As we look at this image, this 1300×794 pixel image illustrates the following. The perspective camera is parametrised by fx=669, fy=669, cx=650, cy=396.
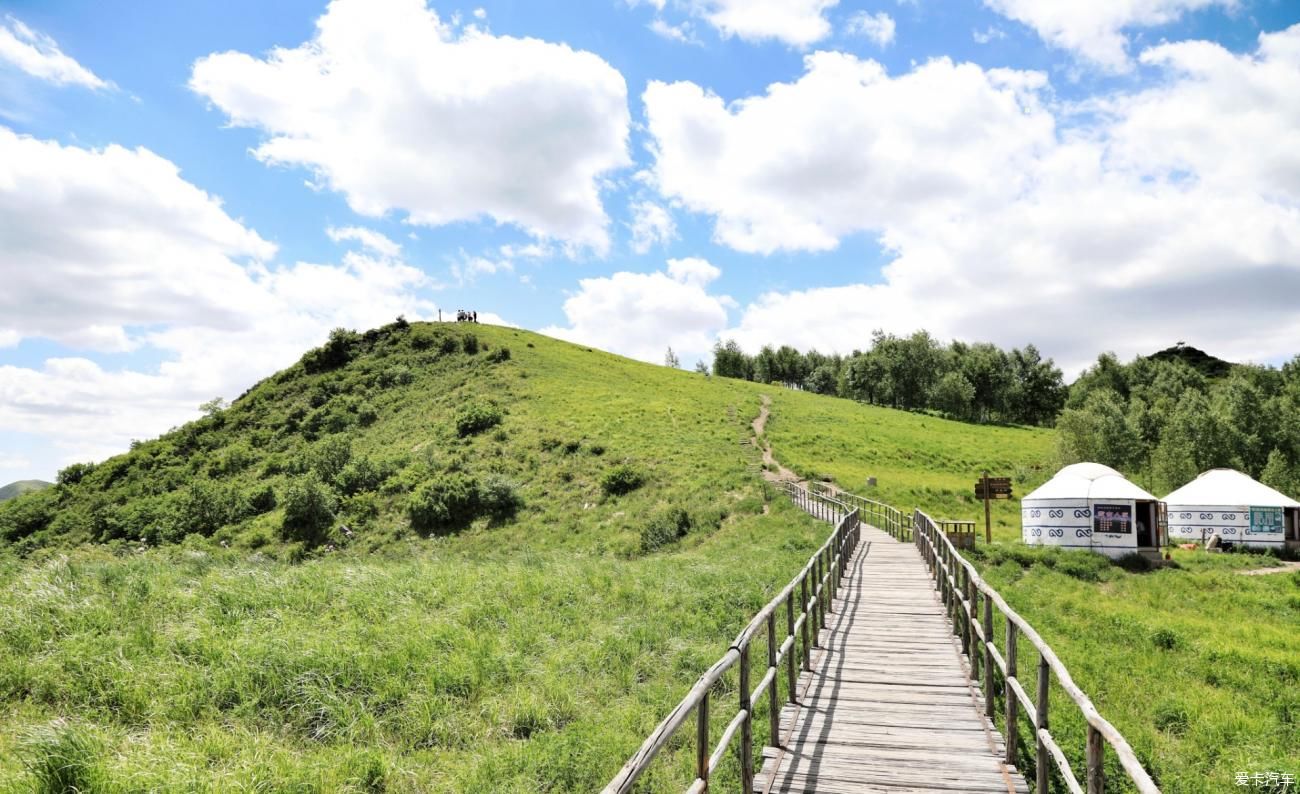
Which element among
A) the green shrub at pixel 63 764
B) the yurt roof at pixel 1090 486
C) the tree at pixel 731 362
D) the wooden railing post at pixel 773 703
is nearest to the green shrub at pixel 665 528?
the yurt roof at pixel 1090 486

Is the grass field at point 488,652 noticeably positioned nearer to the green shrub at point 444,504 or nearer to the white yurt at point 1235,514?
the green shrub at point 444,504

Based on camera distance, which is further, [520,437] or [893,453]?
[893,453]

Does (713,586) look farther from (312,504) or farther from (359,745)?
(312,504)

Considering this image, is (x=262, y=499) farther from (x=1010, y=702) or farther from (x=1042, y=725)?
(x=1042, y=725)

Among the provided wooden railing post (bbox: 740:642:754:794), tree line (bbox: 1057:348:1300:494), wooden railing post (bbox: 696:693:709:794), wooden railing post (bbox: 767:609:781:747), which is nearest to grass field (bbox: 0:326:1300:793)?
wooden railing post (bbox: 767:609:781:747)

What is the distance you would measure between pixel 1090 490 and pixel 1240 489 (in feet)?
33.9

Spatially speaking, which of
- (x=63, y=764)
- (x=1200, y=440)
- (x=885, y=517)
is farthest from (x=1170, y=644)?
(x=1200, y=440)

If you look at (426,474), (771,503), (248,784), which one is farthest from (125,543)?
(248,784)

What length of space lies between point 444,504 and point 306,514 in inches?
292

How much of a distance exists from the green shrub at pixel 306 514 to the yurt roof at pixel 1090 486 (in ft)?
113

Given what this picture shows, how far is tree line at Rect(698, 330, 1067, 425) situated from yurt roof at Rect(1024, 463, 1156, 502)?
58.7 meters

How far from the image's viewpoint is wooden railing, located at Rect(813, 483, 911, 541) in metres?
26.2

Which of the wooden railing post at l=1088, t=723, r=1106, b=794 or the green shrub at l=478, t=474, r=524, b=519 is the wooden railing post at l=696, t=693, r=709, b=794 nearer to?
the wooden railing post at l=1088, t=723, r=1106, b=794

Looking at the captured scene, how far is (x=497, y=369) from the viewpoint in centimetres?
5972
